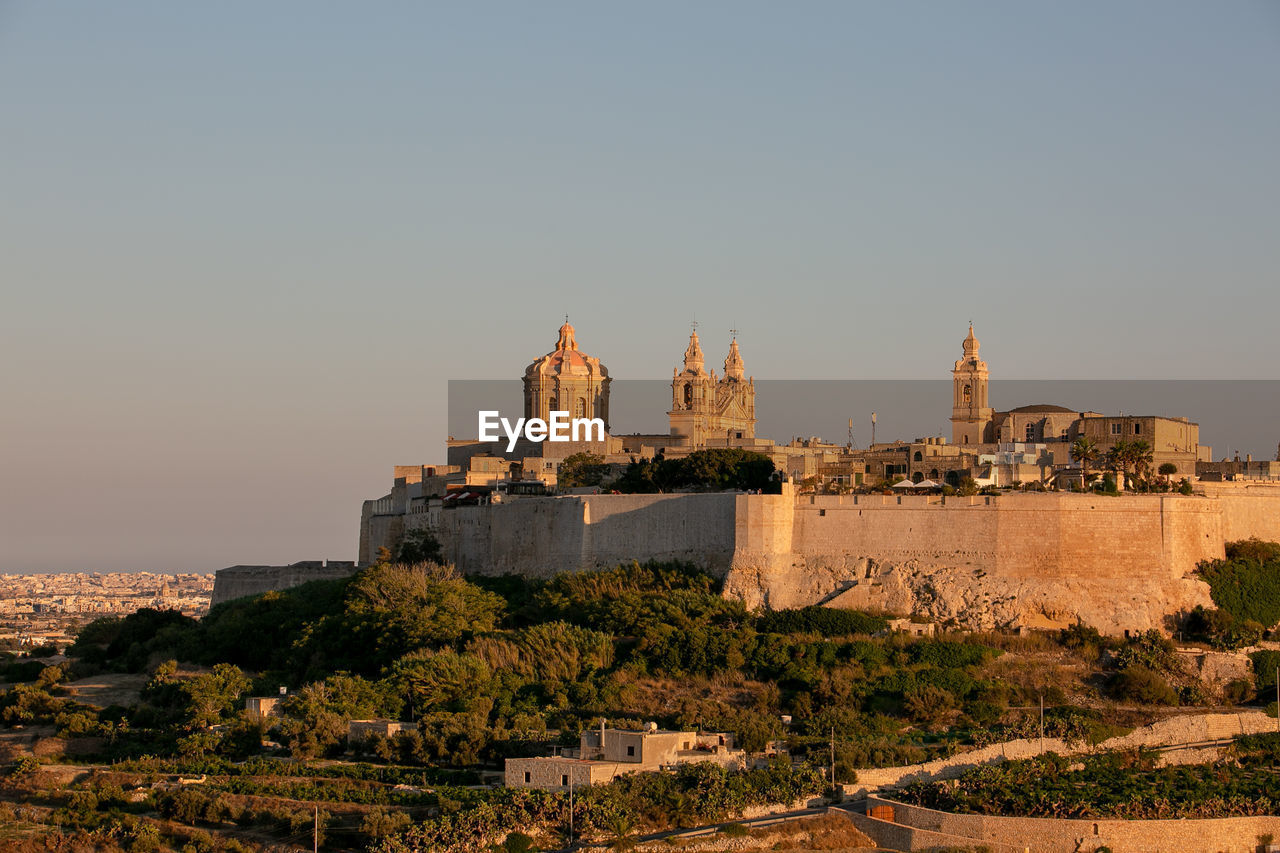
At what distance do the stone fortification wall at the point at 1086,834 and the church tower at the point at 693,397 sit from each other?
3574cm

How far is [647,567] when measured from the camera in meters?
48.8

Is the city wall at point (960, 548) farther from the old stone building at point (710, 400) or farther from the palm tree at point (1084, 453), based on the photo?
the old stone building at point (710, 400)

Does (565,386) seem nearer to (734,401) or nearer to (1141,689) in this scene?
(734,401)

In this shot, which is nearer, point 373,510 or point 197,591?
point 373,510

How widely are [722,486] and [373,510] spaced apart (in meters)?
17.2

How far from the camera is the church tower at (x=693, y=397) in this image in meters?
69.8

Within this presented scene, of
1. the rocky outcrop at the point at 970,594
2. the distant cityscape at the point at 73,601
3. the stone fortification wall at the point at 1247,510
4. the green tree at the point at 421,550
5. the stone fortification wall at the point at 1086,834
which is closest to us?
the stone fortification wall at the point at 1086,834

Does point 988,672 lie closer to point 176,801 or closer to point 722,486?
point 722,486

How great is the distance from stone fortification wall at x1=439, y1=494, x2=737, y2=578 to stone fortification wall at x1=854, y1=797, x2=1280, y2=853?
556 inches

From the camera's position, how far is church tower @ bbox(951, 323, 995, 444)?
6347 centimetres

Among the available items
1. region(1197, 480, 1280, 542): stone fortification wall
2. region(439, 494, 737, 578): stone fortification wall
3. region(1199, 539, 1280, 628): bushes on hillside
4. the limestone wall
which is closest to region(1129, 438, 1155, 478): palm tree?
region(1197, 480, 1280, 542): stone fortification wall

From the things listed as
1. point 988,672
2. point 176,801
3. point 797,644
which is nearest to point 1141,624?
point 988,672

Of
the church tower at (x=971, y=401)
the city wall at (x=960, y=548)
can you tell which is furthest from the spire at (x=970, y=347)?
the city wall at (x=960, y=548)

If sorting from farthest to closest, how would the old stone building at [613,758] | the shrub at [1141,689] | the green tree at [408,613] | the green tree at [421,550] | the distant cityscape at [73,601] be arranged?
the distant cityscape at [73,601], the green tree at [421,550], the green tree at [408,613], the shrub at [1141,689], the old stone building at [613,758]
